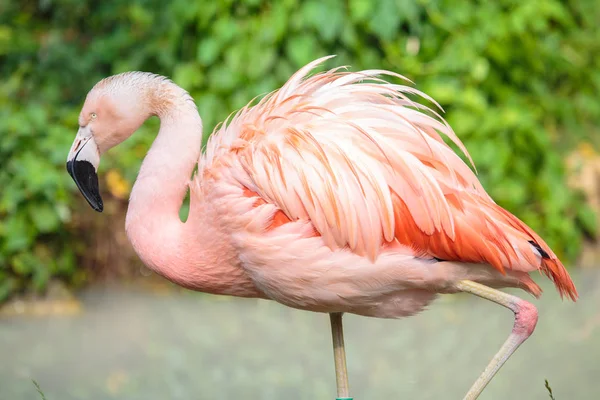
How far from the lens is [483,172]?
253 inches

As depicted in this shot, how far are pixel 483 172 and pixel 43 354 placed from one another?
9.47ft

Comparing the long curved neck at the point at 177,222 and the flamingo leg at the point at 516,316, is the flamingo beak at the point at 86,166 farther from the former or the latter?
the flamingo leg at the point at 516,316

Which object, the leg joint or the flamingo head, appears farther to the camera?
the flamingo head

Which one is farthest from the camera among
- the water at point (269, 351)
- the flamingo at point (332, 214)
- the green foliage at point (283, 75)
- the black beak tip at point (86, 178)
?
the green foliage at point (283, 75)

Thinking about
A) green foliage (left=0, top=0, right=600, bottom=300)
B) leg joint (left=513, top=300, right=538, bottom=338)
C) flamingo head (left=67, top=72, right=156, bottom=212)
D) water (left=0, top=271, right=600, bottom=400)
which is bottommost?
water (left=0, top=271, right=600, bottom=400)

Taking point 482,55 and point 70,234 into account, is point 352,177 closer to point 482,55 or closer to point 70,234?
point 70,234

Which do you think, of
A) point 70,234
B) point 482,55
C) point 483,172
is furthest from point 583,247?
point 70,234

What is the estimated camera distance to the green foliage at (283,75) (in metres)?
5.99

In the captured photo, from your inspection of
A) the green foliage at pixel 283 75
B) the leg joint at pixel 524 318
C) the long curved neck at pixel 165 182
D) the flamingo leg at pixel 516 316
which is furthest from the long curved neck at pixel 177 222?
the green foliage at pixel 283 75

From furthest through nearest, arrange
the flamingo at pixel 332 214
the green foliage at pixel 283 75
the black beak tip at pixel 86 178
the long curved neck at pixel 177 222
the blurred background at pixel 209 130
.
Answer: the green foliage at pixel 283 75 < the blurred background at pixel 209 130 < the black beak tip at pixel 86 178 < the long curved neck at pixel 177 222 < the flamingo at pixel 332 214

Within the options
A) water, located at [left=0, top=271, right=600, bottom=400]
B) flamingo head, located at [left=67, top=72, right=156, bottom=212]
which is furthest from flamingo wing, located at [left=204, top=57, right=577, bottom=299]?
water, located at [left=0, top=271, right=600, bottom=400]

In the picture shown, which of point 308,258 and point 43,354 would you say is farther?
point 43,354

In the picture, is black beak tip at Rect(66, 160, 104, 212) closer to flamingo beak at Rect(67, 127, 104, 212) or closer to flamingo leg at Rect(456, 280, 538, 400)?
flamingo beak at Rect(67, 127, 104, 212)

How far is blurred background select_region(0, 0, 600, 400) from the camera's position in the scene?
204 inches
